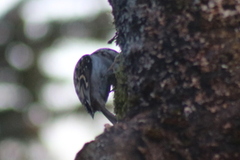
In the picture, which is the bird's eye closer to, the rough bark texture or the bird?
the bird

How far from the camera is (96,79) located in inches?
272

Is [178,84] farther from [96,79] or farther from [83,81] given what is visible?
[83,81]

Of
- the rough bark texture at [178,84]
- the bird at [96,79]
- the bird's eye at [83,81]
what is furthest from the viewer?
the bird's eye at [83,81]

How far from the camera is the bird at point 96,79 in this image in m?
6.64

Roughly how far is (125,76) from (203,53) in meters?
0.45

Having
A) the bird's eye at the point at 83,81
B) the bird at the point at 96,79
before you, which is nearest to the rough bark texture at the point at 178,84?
the bird at the point at 96,79

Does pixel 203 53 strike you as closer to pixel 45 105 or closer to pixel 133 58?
pixel 133 58

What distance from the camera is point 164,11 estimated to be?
3.54 m

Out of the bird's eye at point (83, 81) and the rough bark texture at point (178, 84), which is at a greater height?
the bird's eye at point (83, 81)

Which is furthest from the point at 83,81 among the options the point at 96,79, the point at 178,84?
the point at 178,84

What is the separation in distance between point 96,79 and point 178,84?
3.58m

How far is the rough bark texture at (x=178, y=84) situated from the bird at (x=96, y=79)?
2.95 meters

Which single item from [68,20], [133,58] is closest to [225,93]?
[133,58]

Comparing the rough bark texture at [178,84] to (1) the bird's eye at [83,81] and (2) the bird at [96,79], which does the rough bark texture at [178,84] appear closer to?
(2) the bird at [96,79]
